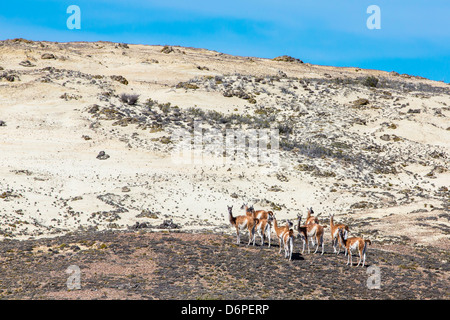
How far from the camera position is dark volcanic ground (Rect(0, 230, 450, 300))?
1817 cm

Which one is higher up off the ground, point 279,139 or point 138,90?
point 138,90

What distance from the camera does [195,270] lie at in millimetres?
20625

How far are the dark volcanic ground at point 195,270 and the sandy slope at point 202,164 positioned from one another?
6.00m

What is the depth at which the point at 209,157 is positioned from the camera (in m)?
46.6

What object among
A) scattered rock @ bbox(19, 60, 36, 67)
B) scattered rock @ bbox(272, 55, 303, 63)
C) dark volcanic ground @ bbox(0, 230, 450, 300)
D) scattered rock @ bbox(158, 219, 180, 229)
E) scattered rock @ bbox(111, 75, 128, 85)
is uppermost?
scattered rock @ bbox(272, 55, 303, 63)

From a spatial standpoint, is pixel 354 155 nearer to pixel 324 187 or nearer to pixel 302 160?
pixel 302 160

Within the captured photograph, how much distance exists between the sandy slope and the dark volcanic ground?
6.00m

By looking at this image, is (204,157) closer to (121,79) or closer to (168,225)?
(168,225)

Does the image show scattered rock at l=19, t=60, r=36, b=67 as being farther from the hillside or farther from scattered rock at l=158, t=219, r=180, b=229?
scattered rock at l=158, t=219, r=180, b=229

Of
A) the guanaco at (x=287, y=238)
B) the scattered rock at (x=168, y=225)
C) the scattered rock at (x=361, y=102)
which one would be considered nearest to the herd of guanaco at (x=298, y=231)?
the guanaco at (x=287, y=238)

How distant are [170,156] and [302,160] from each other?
12.9 metres

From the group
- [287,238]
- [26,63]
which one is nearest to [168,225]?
[287,238]

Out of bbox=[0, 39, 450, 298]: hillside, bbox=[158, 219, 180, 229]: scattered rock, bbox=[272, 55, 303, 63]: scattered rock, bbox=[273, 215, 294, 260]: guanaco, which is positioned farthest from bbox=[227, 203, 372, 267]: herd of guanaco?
bbox=[272, 55, 303, 63]: scattered rock
